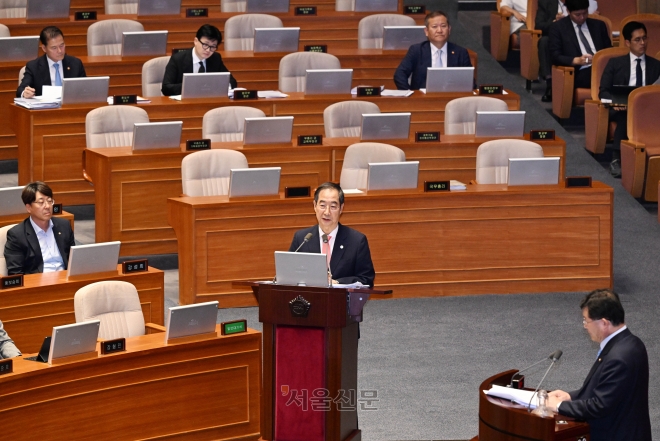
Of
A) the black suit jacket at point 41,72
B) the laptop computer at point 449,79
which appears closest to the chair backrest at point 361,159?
the laptop computer at point 449,79

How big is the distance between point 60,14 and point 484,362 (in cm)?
535

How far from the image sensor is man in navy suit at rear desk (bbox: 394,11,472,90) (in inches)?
375

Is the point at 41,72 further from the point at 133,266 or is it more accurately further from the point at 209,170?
the point at 133,266

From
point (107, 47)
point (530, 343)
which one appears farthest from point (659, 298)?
point (107, 47)

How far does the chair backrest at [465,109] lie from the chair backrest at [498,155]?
2.69ft

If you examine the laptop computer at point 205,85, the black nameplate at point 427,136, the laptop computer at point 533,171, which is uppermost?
the laptop computer at point 205,85

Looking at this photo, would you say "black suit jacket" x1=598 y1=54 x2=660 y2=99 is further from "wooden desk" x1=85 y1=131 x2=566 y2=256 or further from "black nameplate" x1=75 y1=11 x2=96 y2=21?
"black nameplate" x1=75 y1=11 x2=96 y2=21

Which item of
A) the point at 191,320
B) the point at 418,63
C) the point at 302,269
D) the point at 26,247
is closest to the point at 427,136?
the point at 418,63

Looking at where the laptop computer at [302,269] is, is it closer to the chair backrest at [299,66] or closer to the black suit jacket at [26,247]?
the black suit jacket at [26,247]

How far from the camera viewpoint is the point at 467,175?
342 inches

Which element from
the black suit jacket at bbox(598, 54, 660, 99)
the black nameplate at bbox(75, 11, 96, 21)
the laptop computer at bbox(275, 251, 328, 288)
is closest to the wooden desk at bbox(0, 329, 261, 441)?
the laptop computer at bbox(275, 251, 328, 288)

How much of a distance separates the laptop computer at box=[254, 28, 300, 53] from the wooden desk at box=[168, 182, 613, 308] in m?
2.83

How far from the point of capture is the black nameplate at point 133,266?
21.2ft

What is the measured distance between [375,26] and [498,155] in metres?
2.78
